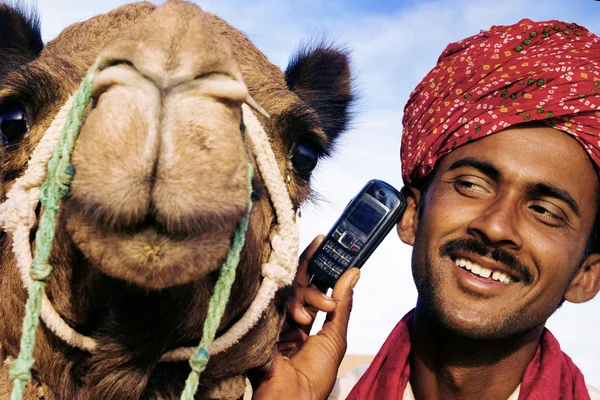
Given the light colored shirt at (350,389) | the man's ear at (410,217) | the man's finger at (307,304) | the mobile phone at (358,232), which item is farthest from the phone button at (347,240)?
the light colored shirt at (350,389)

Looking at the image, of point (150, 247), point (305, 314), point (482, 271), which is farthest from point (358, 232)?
point (150, 247)

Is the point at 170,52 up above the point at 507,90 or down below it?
below

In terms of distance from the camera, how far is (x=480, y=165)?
3.06 meters

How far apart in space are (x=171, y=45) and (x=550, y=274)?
2022mm

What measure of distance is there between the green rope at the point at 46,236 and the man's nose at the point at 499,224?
1.81 meters

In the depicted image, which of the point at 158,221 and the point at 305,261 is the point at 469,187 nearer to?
the point at 305,261

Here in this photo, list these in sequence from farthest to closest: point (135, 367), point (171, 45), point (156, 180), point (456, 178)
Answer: point (456, 178) < point (135, 367) < point (171, 45) < point (156, 180)

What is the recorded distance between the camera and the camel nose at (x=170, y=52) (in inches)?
64.7

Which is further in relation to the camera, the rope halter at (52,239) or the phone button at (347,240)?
the phone button at (347,240)

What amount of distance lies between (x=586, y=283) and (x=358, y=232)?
47.3 inches

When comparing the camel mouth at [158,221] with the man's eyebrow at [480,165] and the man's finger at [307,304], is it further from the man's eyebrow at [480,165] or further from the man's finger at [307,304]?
the man's eyebrow at [480,165]

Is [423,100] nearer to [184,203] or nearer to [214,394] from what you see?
[214,394]

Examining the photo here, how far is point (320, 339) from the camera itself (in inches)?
115

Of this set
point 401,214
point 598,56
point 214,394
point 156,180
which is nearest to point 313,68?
point 401,214
